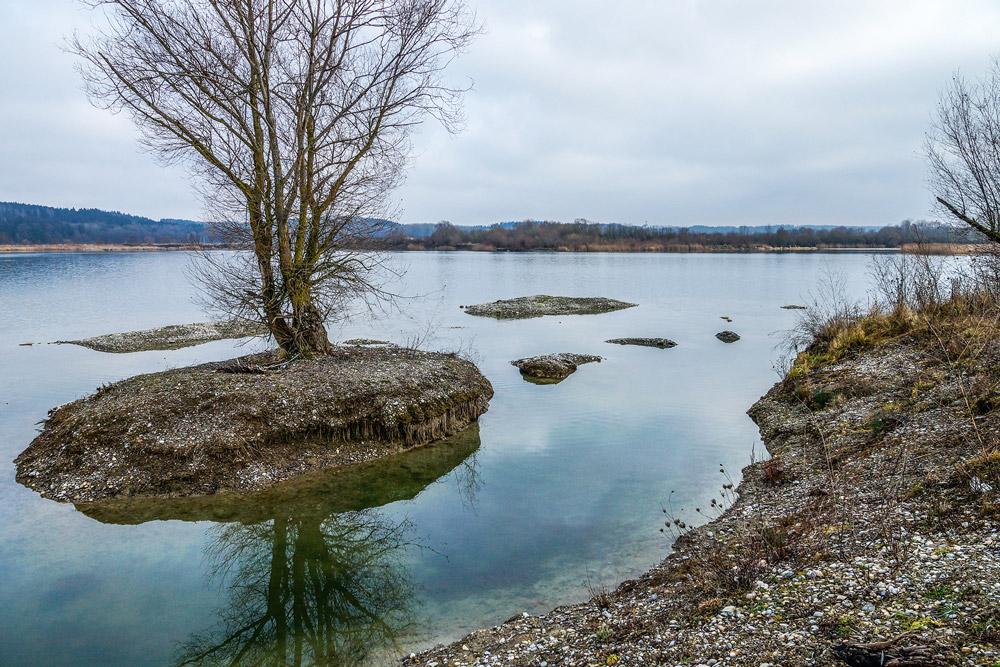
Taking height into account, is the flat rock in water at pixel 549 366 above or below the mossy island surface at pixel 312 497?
above

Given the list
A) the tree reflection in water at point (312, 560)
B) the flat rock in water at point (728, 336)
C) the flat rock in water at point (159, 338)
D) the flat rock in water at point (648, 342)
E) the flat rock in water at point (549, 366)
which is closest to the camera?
the tree reflection in water at point (312, 560)

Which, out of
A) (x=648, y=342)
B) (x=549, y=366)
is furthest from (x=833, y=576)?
(x=648, y=342)

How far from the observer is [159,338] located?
31.2 metres

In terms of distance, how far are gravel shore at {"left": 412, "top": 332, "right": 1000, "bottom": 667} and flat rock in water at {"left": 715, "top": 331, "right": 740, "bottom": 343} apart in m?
19.2

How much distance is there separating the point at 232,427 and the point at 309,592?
5686 mm

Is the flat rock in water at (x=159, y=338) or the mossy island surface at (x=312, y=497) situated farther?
the flat rock in water at (x=159, y=338)

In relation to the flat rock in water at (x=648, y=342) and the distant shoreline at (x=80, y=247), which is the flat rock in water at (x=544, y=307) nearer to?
the flat rock in water at (x=648, y=342)

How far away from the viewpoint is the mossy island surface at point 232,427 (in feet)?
40.8

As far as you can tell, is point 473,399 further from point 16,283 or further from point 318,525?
point 16,283

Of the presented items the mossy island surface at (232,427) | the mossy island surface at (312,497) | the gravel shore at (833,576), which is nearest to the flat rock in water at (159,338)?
the mossy island surface at (232,427)

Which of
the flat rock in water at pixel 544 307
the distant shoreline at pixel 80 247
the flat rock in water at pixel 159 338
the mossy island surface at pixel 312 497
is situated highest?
the distant shoreline at pixel 80 247

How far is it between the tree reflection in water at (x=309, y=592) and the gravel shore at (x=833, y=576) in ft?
5.02

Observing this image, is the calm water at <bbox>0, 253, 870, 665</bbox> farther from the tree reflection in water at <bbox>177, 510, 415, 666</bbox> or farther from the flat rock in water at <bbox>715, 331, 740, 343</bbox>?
Result: the flat rock in water at <bbox>715, 331, 740, 343</bbox>

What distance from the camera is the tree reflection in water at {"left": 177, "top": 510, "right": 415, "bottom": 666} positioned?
7547 mm
